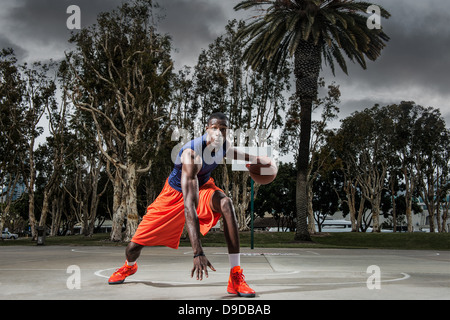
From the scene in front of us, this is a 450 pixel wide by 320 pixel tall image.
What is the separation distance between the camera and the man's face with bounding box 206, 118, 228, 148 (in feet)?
15.0

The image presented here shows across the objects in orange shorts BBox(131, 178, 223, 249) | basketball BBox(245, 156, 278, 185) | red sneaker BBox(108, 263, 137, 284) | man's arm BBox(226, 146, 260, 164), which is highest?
man's arm BBox(226, 146, 260, 164)

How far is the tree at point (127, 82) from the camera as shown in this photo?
80.7 feet

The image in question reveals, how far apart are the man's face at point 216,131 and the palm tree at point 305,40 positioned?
19661 millimetres

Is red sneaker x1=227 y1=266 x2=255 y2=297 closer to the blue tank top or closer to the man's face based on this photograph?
the blue tank top

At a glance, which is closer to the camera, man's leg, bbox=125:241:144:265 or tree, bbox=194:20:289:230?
man's leg, bbox=125:241:144:265

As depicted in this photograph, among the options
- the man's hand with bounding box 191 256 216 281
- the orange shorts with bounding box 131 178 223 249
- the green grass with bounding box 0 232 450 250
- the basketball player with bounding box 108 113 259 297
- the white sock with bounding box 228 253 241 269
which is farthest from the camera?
the green grass with bounding box 0 232 450 250

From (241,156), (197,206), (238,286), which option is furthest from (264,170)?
(238,286)

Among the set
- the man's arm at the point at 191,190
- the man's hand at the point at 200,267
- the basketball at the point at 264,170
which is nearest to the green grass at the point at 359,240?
the basketball at the point at 264,170

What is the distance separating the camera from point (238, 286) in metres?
4.41

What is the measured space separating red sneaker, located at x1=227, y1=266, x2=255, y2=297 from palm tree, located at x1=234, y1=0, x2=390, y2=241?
20197mm

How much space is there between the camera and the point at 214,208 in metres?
4.83

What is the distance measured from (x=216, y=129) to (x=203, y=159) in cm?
37

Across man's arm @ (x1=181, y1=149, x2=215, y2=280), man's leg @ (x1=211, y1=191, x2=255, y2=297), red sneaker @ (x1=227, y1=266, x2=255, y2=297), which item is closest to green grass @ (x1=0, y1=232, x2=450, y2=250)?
man's leg @ (x1=211, y1=191, x2=255, y2=297)

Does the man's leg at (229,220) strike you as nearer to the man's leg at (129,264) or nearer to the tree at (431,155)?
the man's leg at (129,264)
